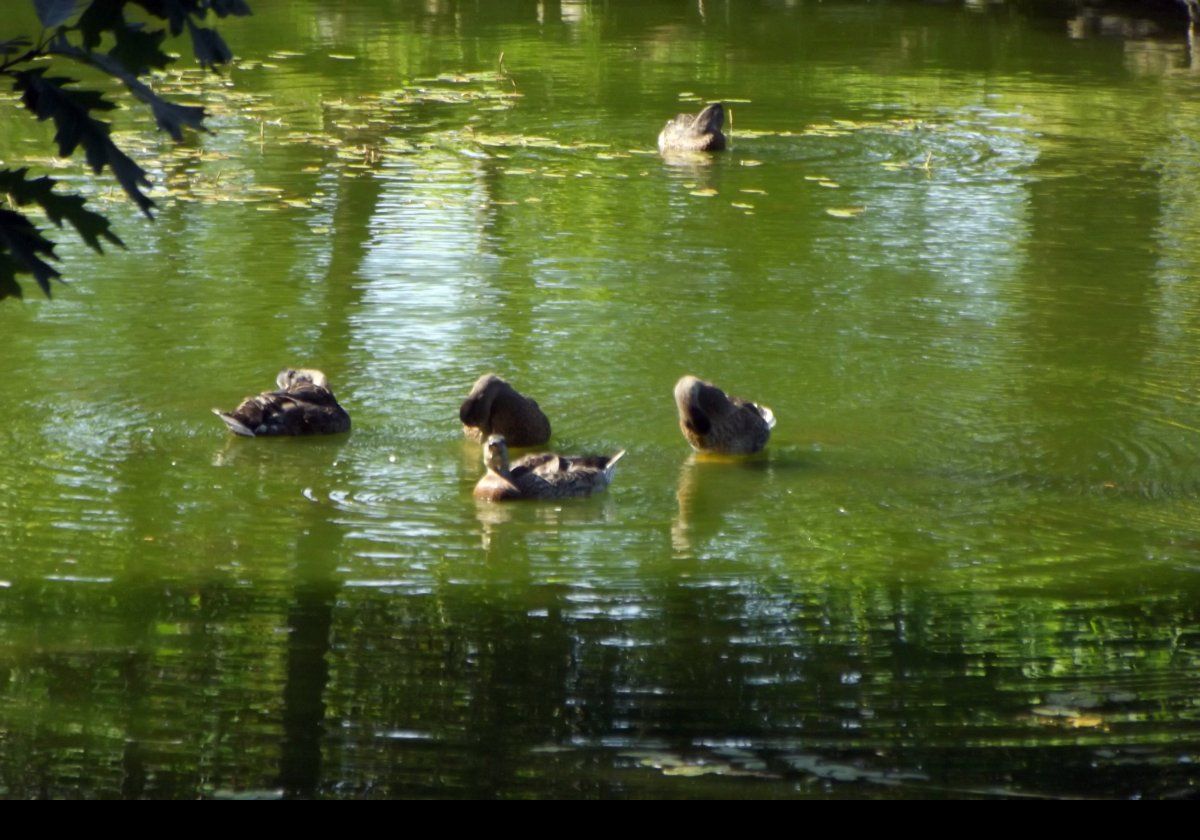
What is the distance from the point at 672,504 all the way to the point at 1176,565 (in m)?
2.38

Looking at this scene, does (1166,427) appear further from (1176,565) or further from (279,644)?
(279,644)

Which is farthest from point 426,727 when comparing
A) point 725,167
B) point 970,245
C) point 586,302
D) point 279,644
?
point 725,167

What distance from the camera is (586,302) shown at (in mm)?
12305

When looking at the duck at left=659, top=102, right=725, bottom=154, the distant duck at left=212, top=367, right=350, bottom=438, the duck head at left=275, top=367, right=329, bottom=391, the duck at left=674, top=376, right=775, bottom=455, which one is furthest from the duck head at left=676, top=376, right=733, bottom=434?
the duck at left=659, top=102, right=725, bottom=154

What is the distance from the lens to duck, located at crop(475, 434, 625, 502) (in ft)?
27.4

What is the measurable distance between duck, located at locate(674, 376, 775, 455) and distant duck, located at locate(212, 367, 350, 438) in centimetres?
188

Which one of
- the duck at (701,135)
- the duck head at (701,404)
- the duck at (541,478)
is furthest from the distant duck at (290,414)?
the duck at (701,135)

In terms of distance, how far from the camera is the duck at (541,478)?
27.4ft

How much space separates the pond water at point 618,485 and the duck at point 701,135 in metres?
0.30

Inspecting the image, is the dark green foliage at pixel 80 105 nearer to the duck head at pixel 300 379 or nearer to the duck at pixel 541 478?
the duck at pixel 541 478

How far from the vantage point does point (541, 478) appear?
8391 millimetres

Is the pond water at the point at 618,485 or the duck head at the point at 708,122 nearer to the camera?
the pond water at the point at 618,485

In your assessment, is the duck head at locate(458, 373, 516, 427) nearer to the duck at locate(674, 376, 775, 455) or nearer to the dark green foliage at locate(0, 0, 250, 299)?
the duck at locate(674, 376, 775, 455)

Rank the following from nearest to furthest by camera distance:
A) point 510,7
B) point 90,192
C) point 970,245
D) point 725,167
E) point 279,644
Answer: point 279,644
point 970,245
point 90,192
point 725,167
point 510,7
